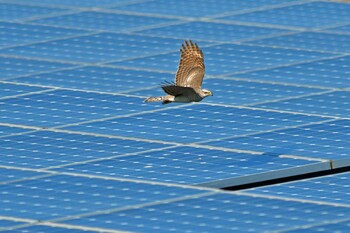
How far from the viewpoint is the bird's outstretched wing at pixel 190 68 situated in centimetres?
4097

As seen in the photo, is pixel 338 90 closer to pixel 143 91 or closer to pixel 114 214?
pixel 143 91

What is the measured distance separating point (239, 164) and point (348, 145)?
2.93m

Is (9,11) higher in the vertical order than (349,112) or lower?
higher

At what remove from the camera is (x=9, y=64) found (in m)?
50.5

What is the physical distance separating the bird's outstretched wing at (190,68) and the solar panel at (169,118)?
4.82 feet

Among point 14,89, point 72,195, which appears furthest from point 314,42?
point 72,195

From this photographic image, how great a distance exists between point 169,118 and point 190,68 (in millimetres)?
2823

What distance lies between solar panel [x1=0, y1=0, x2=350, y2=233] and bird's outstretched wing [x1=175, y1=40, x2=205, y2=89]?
4.82 ft

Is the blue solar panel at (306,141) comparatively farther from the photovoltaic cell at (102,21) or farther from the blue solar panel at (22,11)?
the blue solar panel at (22,11)

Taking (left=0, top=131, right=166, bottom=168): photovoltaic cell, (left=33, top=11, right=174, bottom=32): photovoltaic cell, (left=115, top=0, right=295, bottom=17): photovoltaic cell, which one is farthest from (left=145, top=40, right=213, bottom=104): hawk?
(left=115, top=0, right=295, bottom=17): photovoltaic cell

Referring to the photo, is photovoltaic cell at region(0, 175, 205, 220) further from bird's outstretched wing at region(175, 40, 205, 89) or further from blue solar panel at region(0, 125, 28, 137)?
blue solar panel at region(0, 125, 28, 137)

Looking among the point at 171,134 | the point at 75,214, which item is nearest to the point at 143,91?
the point at 171,134

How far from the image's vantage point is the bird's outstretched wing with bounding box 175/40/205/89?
1613 inches

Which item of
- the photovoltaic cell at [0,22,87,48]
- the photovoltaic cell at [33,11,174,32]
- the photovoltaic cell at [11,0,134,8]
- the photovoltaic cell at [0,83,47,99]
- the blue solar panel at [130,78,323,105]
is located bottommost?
the blue solar panel at [130,78,323,105]
